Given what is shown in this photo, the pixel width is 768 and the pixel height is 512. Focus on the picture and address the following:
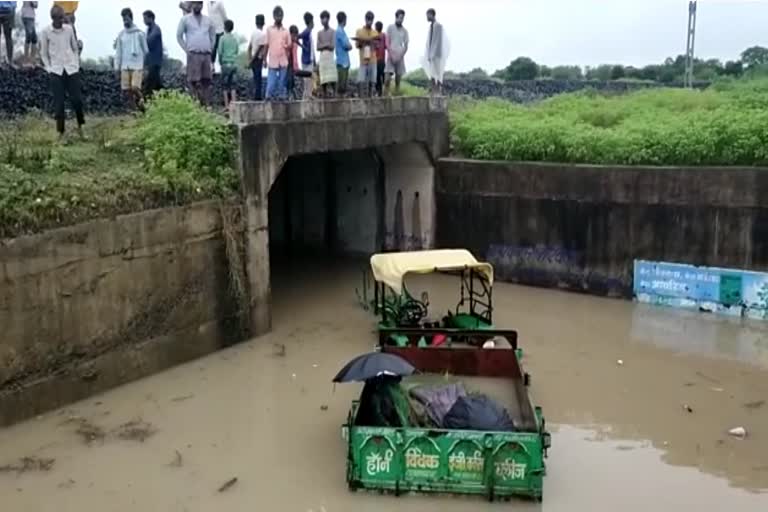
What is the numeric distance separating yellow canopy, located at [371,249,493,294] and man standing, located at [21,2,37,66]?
1056 cm

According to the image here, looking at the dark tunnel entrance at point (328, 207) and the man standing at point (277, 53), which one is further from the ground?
the man standing at point (277, 53)

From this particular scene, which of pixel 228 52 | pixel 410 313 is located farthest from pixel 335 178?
pixel 410 313

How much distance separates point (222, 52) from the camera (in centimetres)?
1781

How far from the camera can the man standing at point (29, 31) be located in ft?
65.4

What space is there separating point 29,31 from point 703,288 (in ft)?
53.9

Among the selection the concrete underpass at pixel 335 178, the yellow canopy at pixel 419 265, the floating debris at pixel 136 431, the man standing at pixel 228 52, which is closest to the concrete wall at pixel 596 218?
the concrete underpass at pixel 335 178

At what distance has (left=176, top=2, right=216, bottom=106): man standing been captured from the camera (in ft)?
53.8

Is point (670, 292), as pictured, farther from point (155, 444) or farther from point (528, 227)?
point (155, 444)

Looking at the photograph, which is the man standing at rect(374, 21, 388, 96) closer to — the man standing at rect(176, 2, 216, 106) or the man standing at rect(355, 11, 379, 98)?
the man standing at rect(355, 11, 379, 98)

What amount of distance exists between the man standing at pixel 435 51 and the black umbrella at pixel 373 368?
12428mm

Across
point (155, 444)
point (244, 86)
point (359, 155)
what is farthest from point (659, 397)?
point (244, 86)

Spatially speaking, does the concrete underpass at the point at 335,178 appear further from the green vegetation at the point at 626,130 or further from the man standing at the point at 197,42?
the man standing at the point at 197,42

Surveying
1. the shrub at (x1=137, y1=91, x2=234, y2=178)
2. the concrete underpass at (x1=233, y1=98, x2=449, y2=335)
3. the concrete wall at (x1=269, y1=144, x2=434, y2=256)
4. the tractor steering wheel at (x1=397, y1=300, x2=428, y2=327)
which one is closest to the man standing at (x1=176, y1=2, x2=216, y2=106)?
the shrub at (x1=137, y1=91, x2=234, y2=178)

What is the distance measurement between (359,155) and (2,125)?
928 cm
